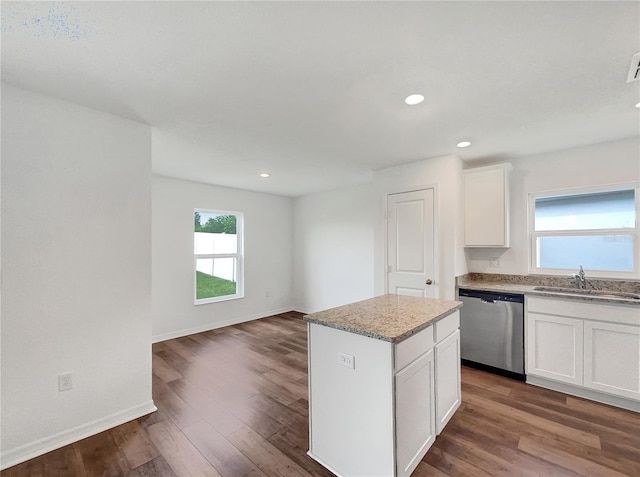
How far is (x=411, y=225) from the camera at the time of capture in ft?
11.4

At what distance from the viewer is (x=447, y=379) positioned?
7.01ft

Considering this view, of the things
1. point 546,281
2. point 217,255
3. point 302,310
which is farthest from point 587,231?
point 217,255

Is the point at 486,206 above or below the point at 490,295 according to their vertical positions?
above

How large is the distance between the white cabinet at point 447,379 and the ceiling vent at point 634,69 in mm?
2004

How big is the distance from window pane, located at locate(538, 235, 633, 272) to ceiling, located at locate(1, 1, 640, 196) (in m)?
1.04

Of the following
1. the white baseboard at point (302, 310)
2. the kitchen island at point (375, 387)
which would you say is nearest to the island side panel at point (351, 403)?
the kitchen island at point (375, 387)

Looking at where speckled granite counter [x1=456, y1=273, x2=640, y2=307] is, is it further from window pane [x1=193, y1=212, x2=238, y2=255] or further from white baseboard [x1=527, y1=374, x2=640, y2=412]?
window pane [x1=193, y1=212, x2=238, y2=255]

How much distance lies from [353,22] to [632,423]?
3431 millimetres

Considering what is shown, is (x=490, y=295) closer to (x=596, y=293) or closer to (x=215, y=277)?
(x=596, y=293)

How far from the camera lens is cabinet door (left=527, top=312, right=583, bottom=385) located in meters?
2.53

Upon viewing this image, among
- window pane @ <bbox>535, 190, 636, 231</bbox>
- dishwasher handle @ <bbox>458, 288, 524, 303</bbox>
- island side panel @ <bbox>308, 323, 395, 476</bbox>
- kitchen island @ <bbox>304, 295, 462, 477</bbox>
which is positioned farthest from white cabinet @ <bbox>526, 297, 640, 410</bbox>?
island side panel @ <bbox>308, 323, 395, 476</bbox>

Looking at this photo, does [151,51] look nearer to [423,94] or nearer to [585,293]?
[423,94]

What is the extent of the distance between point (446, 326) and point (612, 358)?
1.61 meters

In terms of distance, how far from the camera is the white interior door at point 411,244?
3.34 m
